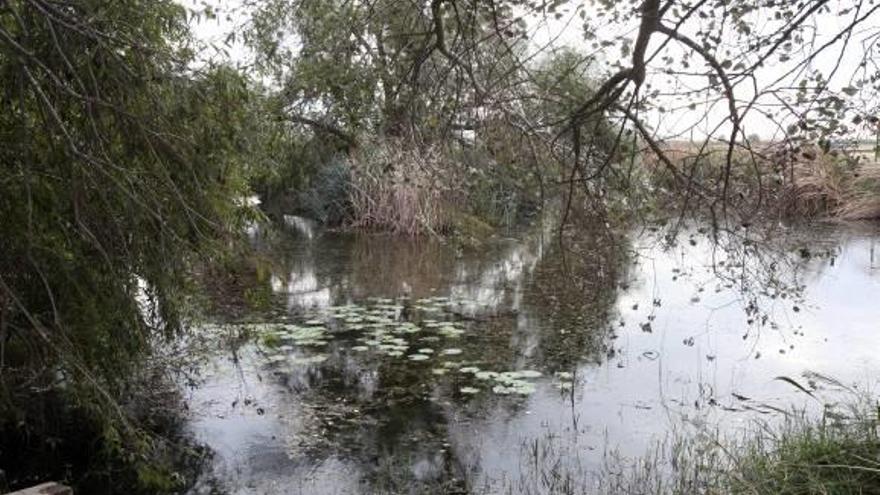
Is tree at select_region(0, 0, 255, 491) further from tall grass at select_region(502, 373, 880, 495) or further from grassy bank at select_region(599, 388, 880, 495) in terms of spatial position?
grassy bank at select_region(599, 388, 880, 495)

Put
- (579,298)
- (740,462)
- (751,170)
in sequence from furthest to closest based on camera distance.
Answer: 1. (579,298)
2. (751,170)
3. (740,462)

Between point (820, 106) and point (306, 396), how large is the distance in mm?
4032

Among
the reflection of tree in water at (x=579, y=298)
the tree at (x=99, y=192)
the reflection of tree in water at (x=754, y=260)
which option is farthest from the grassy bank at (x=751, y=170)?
the tree at (x=99, y=192)

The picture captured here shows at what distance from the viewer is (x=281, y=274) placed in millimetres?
3145

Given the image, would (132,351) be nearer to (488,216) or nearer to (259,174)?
(259,174)

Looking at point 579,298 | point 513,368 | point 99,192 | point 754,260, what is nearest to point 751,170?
point 754,260

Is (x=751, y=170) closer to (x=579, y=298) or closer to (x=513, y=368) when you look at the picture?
(x=513, y=368)

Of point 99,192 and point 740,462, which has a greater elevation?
point 99,192

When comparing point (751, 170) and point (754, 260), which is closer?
point (751, 170)

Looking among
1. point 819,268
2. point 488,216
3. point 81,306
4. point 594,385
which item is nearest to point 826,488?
point 594,385

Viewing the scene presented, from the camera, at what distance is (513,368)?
6.66 meters

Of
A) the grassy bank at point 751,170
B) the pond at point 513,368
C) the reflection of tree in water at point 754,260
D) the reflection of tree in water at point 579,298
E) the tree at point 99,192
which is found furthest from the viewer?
the reflection of tree in water at point 579,298

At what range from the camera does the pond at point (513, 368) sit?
4797mm

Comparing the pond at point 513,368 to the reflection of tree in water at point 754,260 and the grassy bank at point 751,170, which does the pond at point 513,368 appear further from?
the grassy bank at point 751,170
